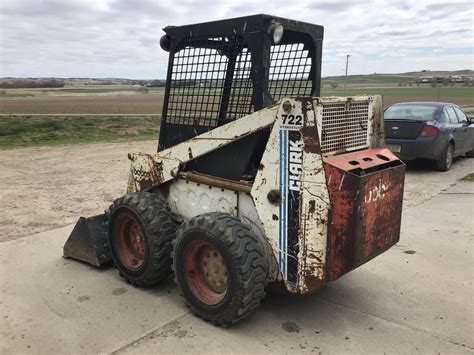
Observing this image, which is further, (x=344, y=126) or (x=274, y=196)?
(x=344, y=126)

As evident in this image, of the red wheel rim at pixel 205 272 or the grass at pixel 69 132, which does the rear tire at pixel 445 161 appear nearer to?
the red wheel rim at pixel 205 272

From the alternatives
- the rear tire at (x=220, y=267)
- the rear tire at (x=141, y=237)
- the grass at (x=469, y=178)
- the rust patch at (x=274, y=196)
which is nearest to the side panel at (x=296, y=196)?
the rust patch at (x=274, y=196)

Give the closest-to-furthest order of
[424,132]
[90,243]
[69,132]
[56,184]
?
[90,243], [56,184], [424,132], [69,132]

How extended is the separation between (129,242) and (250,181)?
1439 millimetres

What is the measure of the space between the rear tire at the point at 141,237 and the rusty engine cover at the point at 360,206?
1398 millimetres

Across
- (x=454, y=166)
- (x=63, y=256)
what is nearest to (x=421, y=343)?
(x=63, y=256)

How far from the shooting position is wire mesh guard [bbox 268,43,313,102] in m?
4.03

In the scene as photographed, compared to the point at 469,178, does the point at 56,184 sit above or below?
below

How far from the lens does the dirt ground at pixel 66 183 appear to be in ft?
20.0

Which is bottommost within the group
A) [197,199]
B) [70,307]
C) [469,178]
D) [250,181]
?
[70,307]

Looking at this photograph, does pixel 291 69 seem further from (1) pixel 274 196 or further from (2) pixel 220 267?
(2) pixel 220 267

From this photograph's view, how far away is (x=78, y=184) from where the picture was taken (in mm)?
8031

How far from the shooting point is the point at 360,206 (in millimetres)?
3186

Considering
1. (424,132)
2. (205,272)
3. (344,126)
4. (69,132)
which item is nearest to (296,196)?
(344,126)
